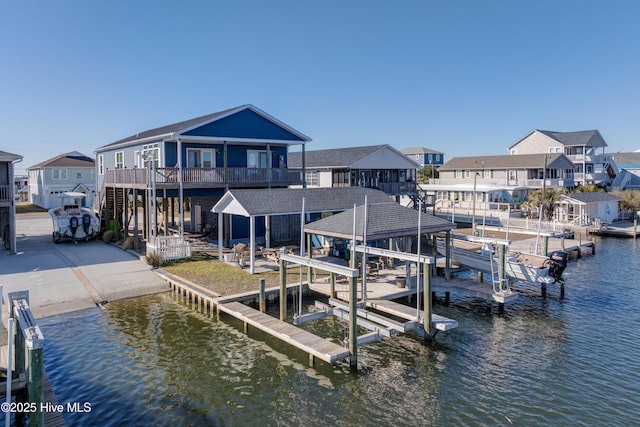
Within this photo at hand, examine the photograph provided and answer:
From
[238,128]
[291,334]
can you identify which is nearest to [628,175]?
[238,128]

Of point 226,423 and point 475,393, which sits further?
point 475,393

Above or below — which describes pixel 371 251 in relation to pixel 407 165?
below

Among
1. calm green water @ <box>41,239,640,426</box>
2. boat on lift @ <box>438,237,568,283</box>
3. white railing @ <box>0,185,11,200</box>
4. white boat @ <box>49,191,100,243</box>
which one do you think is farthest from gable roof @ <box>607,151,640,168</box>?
white railing @ <box>0,185,11,200</box>

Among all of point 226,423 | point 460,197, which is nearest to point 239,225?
point 226,423

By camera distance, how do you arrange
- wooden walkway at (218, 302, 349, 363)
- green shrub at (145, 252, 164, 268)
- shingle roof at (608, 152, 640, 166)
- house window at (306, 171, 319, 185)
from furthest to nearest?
shingle roof at (608, 152, 640, 166) < house window at (306, 171, 319, 185) < green shrub at (145, 252, 164, 268) < wooden walkway at (218, 302, 349, 363)

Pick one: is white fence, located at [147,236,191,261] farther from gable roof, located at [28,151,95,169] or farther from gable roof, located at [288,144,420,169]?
gable roof, located at [28,151,95,169]

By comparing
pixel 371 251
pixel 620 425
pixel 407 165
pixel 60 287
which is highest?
pixel 407 165

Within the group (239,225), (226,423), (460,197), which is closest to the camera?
(226,423)

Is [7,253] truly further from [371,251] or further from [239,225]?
[371,251]
